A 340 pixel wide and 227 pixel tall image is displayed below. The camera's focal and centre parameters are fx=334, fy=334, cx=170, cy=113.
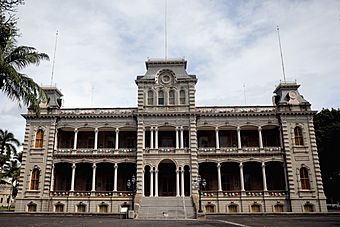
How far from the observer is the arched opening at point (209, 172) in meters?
38.3

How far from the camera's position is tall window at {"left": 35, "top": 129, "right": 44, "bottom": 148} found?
37812 millimetres

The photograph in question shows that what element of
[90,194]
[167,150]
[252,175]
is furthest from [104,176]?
[252,175]

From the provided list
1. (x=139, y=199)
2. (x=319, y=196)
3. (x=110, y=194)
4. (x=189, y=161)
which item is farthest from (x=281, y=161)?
(x=110, y=194)

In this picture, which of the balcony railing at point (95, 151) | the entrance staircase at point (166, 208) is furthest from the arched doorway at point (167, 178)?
the balcony railing at point (95, 151)

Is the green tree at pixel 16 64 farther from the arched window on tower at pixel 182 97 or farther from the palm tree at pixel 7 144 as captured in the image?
the palm tree at pixel 7 144

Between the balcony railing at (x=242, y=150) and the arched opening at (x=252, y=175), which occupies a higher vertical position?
the balcony railing at (x=242, y=150)

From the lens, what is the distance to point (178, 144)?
3691cm

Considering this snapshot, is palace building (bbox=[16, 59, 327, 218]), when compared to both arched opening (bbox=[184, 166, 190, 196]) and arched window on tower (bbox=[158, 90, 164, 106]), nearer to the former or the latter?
arched window on tower (bbox=[158, 90, 164, 106])

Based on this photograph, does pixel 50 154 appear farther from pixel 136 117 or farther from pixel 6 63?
pixel 6 63

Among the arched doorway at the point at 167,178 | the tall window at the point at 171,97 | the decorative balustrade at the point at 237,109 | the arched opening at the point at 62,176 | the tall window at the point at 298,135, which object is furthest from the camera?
the arched opening at the point at 62,176

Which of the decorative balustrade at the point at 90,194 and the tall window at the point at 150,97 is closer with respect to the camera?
the decorative balustrade at the point at 90,194

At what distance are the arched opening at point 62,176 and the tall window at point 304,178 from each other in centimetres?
2597

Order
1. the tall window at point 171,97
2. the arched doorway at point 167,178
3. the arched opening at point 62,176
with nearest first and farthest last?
the arched doorway at point 167,178 → the tall window at point 171,97 → the arched opening at point 62,176

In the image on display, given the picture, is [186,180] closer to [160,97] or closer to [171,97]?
[171,97]
